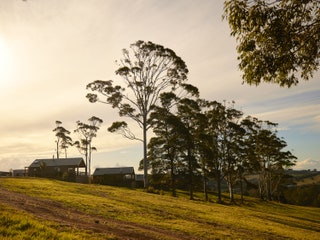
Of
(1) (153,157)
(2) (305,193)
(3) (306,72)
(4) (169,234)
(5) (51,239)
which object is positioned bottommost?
(2) (305,193)

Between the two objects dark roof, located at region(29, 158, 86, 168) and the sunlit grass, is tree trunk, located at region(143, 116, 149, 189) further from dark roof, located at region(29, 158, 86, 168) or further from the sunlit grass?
dark roof, located at region(29, 158, 86, 168)

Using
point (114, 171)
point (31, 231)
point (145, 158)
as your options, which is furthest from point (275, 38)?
point (114, 171)

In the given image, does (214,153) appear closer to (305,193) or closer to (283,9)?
(283,9)

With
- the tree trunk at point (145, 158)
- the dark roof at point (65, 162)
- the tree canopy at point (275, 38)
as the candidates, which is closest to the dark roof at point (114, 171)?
the dark roof at point (65, 162)

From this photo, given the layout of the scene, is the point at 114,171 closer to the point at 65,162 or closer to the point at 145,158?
the point at 65,162

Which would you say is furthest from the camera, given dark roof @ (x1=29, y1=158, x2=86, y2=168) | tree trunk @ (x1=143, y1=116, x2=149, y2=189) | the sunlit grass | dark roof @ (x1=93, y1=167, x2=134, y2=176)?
dark roof @ (x1=93, y1=167, x2=134, y2=176)

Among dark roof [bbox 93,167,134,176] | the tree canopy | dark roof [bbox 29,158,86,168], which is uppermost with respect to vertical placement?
the tree canopy

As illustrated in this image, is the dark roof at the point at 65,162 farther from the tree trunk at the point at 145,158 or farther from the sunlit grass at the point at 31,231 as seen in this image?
the sunlit grass at the point at 31,231

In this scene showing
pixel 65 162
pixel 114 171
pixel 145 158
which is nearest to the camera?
pixel 145 158

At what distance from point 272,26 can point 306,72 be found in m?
3.28

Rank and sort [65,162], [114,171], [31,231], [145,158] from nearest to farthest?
[31,231]
[145,158]
[65,162]
[114,171]

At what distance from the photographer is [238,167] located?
53781 mm

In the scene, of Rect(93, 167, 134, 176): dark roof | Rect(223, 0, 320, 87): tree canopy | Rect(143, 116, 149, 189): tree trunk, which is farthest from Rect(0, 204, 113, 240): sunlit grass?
Rect(93, 167, 134, 176): dark roof

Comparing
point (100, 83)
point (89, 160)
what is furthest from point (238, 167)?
point (89, 160)
